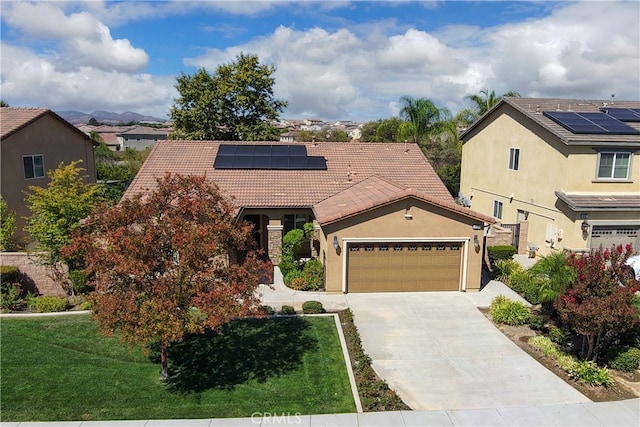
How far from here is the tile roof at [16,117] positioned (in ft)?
78.9

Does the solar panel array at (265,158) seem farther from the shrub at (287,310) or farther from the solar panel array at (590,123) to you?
the solar panel array at (590,123)

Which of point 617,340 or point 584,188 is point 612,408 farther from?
point 584,188

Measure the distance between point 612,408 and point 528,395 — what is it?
1693 millimetres

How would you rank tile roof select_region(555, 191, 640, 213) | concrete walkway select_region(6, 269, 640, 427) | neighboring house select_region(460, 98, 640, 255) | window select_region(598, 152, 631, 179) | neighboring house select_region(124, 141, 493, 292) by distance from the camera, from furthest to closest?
1. window select_region(598, 152, 631, 179)
2. neighboring house select_region(460, 98, 640, 255)
3. tile roof select_region(555, 191, 640, 213)
4. neighboring house select_region(124, 141, 493, 292)
5. concrete walkway select_region(6, 269, 640, 427)

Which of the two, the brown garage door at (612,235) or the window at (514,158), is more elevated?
the window at (514,158)

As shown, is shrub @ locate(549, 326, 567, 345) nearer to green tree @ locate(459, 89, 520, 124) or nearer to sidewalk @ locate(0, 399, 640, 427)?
sidewalk @ locate(0, 399, 640, 427)

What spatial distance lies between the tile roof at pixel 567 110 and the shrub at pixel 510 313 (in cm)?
883

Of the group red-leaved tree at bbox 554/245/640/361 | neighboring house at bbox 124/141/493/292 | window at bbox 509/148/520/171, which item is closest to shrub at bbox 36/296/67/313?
neighboring house at bbox 124/141/493/292

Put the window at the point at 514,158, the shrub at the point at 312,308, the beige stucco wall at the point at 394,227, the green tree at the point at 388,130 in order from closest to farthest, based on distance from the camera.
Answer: the shrub at the point at 312,308
the beige stucco wall at the point at 394,227
the window at the point at 514,158
the green tree at the point at 388,130

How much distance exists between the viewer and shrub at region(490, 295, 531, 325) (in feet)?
48.4

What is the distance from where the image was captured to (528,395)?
1076 centimetres

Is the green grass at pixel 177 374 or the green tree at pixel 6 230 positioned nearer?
the green grass at pixel 177 374

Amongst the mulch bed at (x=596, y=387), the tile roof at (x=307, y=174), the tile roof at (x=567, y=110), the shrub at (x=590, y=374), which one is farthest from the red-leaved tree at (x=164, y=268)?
the tile roof at (x=567, y=110)

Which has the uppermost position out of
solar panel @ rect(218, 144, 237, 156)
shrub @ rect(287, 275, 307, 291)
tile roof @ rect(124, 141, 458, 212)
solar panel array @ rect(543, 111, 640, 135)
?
solar panel array @ rect(543, 111, 640, 135)
